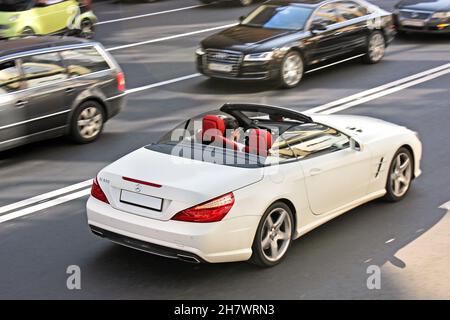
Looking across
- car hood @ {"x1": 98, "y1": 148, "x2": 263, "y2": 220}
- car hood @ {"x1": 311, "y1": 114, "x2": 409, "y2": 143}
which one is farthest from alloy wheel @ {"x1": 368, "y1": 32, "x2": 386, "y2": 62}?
car hood @ {"x1": 98, "y1": 148, "x2": 263, "y2": 220}

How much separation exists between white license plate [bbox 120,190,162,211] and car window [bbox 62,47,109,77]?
191 inches

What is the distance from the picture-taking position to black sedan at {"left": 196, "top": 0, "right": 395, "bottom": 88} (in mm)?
14547

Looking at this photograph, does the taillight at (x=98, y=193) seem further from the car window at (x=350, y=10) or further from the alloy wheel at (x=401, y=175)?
the car window at (x=350, y=10)

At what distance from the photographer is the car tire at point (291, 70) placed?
14.7 metres

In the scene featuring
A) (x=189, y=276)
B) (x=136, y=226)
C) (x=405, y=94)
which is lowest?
(x=405, y=94)

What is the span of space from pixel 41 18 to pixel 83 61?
7.37 m

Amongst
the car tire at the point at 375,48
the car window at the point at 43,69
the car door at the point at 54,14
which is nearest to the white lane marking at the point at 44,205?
the car window at the point at 43,69

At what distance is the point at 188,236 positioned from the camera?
269 inches

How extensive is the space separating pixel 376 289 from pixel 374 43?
1029 cm

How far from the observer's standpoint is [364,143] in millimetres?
8477

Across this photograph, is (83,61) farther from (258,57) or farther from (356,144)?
(356,144)

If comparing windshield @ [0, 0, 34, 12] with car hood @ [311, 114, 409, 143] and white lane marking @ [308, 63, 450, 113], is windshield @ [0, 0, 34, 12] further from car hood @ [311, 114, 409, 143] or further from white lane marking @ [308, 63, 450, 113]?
car hood @ [311, 114, 409, 143]
